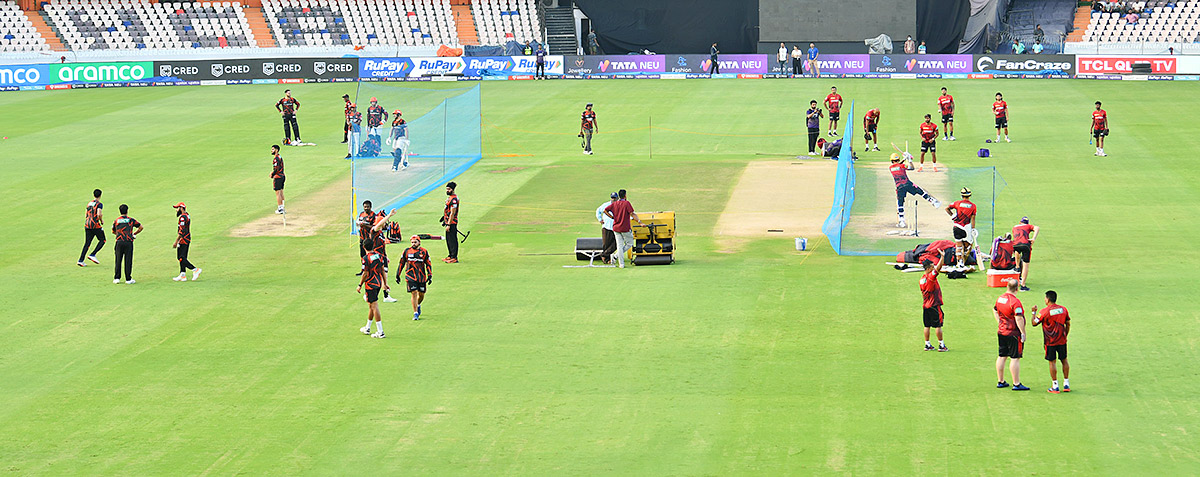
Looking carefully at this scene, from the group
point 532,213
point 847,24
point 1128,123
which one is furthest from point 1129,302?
point 847,24

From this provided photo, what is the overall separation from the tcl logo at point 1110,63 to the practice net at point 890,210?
2931 cm

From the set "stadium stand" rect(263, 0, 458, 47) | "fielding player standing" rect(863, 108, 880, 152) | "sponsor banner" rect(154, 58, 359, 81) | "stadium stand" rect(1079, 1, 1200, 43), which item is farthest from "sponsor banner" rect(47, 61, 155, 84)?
"stadium stand" rect(1079, 1, 1200, 43)

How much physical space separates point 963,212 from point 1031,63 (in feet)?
135

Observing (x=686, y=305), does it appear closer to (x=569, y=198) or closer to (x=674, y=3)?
(x=569, y=198)

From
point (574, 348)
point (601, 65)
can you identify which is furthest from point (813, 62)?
point (574, 348)

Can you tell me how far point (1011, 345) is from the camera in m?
17.4

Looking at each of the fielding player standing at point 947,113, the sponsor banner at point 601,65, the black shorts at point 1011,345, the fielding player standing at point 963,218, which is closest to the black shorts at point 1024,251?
the fielding player standing at point 963,218

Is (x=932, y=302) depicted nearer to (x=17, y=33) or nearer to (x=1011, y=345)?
(x=1011, y=345)

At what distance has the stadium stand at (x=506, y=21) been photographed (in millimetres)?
75812

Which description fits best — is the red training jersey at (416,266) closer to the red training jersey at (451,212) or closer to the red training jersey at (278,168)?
the red training jersey at (451,212)

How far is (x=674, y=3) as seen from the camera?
77.6m

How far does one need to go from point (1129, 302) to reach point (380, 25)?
199ft

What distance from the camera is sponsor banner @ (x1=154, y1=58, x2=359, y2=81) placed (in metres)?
68.1

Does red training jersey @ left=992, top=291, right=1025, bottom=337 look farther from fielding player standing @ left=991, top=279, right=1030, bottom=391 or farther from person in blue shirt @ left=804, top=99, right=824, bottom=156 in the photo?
person in blue shirt @ left=804, top=99, right=824, bottom=156
